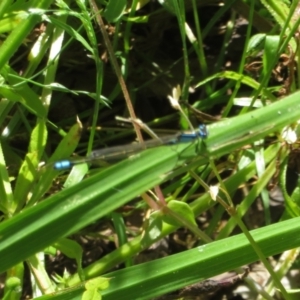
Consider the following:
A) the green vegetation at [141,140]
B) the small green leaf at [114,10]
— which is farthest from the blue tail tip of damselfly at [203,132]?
the small green leaf at [114,10]

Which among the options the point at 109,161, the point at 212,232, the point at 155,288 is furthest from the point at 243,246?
the point at 212,232

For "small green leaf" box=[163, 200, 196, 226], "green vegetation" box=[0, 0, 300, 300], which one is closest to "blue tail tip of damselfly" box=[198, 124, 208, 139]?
"green vegetation" box=[0, 0, 300, 300]

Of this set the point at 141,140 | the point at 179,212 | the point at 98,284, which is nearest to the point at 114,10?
the point at 141,140

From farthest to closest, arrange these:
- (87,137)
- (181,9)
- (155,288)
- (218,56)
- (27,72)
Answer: (218,56) < (87,137) < (27,72) < (181,9) < (155,288)

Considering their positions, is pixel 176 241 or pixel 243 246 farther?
pixel 176 241

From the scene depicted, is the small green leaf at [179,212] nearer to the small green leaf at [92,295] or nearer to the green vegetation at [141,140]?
the green vegetation at [141,140]

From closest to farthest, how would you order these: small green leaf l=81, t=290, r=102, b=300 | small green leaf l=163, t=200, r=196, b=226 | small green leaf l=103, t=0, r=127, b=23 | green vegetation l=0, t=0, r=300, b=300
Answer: green vegetation l=0, t=0, r=300, b=300 < small green leaf l=81, t=290, r=102, b=300 < small green leaf l=163, t=200, r=196, b=226 < small green leaf l=103, t=0, r=127, b=23

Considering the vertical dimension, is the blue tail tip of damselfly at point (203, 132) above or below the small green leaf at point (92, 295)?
above

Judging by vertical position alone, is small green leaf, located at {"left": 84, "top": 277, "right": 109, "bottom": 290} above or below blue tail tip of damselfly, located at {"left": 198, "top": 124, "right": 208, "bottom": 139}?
below

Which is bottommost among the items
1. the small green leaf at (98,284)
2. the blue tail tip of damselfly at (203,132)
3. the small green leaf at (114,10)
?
the small green leaf at (98,284)

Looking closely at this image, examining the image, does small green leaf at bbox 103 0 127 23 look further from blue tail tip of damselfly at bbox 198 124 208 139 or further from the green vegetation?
blue tail tip of damselfly at bbox 198 124 208 139

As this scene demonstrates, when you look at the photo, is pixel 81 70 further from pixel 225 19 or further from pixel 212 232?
pixel 212 232
